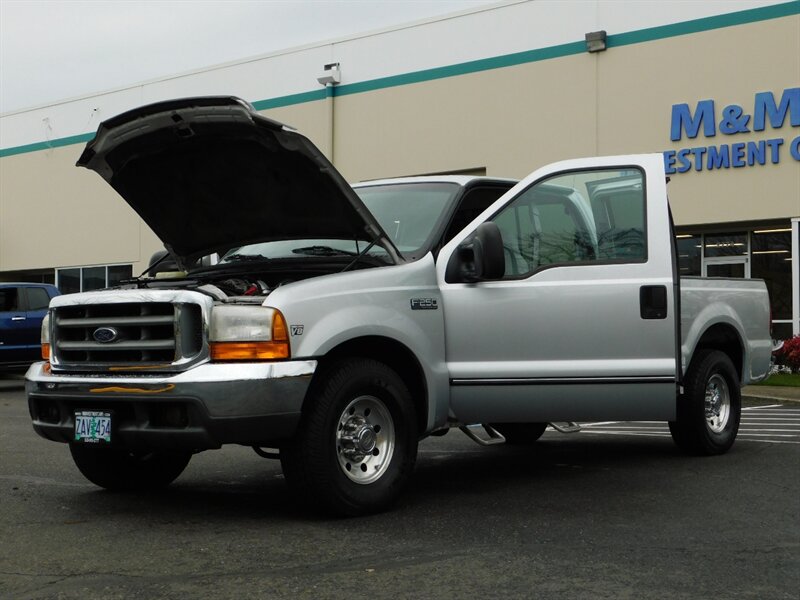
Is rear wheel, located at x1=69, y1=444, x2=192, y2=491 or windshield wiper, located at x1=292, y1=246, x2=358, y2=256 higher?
windshield wiper, located at x1=292, y1=246, x2=358, y2=256

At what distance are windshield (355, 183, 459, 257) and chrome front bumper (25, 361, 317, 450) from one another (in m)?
1.49

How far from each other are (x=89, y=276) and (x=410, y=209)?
30.4 meters

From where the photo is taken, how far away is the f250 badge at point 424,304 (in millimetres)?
6568

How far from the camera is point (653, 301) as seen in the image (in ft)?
23.3

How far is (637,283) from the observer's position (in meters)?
7.11

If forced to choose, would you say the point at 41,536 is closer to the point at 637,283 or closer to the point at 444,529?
the point at 444,529

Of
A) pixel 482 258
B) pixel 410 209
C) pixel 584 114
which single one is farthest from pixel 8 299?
pixel 482 258

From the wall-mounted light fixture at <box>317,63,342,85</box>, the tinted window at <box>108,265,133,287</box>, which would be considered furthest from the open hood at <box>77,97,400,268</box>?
the tinted window at <box>108,265,133,287</box>

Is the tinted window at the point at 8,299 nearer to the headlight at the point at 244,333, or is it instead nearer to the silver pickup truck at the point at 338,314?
the silver pickup truck at the point at 338,314

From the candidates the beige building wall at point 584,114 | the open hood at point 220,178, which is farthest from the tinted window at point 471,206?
the beige building wall at point 584,114

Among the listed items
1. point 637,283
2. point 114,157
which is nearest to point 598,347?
point 637,283

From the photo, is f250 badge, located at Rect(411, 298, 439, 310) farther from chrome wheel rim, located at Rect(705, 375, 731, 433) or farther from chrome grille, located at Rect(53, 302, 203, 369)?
chrome wheel rim, located at Rect(705, 375, 731, 433)

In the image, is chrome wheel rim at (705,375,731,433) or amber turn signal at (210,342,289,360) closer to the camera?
amber turn signal at (210,342,289,360)

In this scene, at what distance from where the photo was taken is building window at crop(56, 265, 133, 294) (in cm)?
3516
